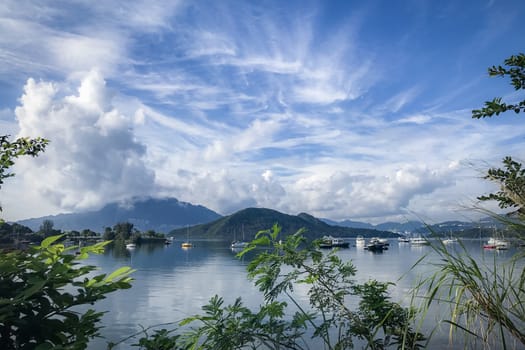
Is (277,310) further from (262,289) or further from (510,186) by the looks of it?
(510,186)

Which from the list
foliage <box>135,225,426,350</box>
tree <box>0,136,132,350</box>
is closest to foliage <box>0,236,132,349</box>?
tree <box>0,136,132,350</box>

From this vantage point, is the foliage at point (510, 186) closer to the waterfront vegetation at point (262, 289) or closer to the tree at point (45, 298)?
the waterfront vegetation at point (262, 289)

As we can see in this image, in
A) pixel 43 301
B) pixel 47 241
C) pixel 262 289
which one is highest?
pixel 47 241

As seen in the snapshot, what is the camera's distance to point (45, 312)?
1.60m

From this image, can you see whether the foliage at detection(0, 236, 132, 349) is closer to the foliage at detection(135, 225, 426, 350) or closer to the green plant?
the foliage at detection(135, 225, 426, 350)

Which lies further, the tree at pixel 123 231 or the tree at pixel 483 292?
the tree at pixel 123 231

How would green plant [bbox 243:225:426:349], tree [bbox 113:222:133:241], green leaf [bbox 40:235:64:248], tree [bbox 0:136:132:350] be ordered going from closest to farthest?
tree [bbox 0:136:132:350], green leaf [bbox 40:235:64:248], green plant [bbox 243:225:426:349], tree [bbox 113:222:133:241]

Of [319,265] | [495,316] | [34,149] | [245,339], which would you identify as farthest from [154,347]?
[495,316]

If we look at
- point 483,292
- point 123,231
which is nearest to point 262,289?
point 483,292

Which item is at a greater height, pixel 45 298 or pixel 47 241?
pixel 47 241

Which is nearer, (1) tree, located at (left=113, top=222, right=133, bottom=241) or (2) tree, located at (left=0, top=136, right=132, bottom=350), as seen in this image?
(2) tree, located at (left=0, top=136, right=132, bottom=350)

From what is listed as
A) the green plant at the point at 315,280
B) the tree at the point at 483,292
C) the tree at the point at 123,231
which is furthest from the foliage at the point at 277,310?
the tree at the point at 123,231

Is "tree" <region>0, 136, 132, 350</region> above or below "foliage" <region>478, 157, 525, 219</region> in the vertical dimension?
below

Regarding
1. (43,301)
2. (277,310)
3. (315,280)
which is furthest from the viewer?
(315,280)
